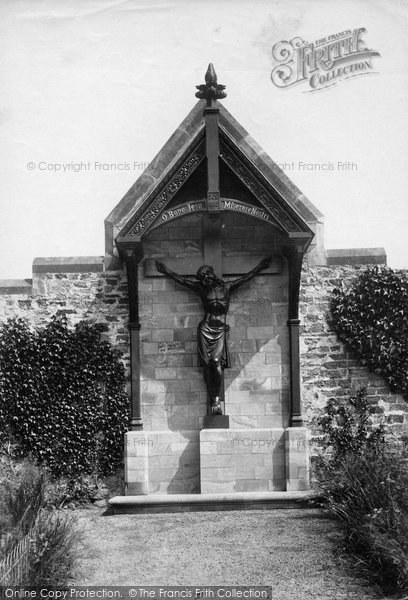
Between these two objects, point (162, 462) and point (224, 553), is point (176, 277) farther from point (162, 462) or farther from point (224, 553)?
point (224, 553)

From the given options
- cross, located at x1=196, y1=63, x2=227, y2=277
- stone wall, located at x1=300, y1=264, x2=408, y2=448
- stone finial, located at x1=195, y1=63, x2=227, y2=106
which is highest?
stone finial, located at x1=195, y1=63, x2=227, y2=106

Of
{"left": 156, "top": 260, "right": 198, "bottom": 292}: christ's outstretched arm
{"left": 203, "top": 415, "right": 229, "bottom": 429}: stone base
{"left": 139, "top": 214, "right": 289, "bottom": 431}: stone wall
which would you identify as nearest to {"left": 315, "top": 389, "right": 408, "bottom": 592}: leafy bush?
{"left": 139, "top": 214, "right": 289, "bottom": 431}: stone wall

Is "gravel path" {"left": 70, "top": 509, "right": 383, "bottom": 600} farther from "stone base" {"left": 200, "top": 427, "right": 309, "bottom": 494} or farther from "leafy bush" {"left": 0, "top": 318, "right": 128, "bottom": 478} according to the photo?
"leafy bush" {"left": 0, "top": 318, "right": 128, "bottom": 478}

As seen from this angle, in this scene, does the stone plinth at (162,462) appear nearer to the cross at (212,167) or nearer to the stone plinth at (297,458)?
the stone plinth at (297,458)

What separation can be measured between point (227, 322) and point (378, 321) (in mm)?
2421

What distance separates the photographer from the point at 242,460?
11.9 metres

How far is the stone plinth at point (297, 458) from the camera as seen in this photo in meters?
11.8

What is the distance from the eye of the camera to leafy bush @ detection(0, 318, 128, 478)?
1234 centimetres

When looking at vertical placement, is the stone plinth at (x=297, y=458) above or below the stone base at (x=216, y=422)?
below

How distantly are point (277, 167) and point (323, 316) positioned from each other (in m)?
2.45

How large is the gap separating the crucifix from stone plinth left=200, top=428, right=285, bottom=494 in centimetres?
46

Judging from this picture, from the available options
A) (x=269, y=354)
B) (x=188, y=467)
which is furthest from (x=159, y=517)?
(x=269, y=354)

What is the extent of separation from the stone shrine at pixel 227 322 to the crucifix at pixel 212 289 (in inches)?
1.4

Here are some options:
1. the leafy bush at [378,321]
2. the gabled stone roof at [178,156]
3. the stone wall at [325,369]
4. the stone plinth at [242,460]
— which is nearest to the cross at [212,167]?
the gabled stone roof at [178,156]
